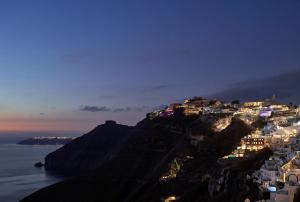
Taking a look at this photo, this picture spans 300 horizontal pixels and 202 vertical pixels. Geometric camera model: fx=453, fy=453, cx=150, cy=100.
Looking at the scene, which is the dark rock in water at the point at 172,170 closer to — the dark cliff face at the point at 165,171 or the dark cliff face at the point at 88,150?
the dark cliff face at the point at 165,171

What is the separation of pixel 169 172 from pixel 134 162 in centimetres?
1837

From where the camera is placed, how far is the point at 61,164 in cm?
16788

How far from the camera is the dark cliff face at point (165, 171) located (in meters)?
52.9

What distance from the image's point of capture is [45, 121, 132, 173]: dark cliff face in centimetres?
15750

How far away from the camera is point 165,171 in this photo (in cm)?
7306

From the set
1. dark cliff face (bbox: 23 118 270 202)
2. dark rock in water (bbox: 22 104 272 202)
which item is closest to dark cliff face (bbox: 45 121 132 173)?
dark rock in water (bbox: 22 104 272 202)

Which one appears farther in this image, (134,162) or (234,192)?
(134,162)

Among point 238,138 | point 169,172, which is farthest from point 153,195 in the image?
point 238,138

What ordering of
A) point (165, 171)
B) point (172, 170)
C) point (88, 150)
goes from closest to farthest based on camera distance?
point (172, 170) < point (165, 171) < point (88, 150)

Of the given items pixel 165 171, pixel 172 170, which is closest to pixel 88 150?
pixel 165 171

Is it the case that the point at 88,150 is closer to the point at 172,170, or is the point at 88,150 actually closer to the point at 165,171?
the point at 165,171

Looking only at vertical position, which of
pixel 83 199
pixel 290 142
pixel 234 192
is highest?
pixel 290 142

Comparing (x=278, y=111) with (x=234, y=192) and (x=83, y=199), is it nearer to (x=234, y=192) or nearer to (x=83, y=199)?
(x=83, y=199)

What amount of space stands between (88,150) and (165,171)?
9498 centimetres
